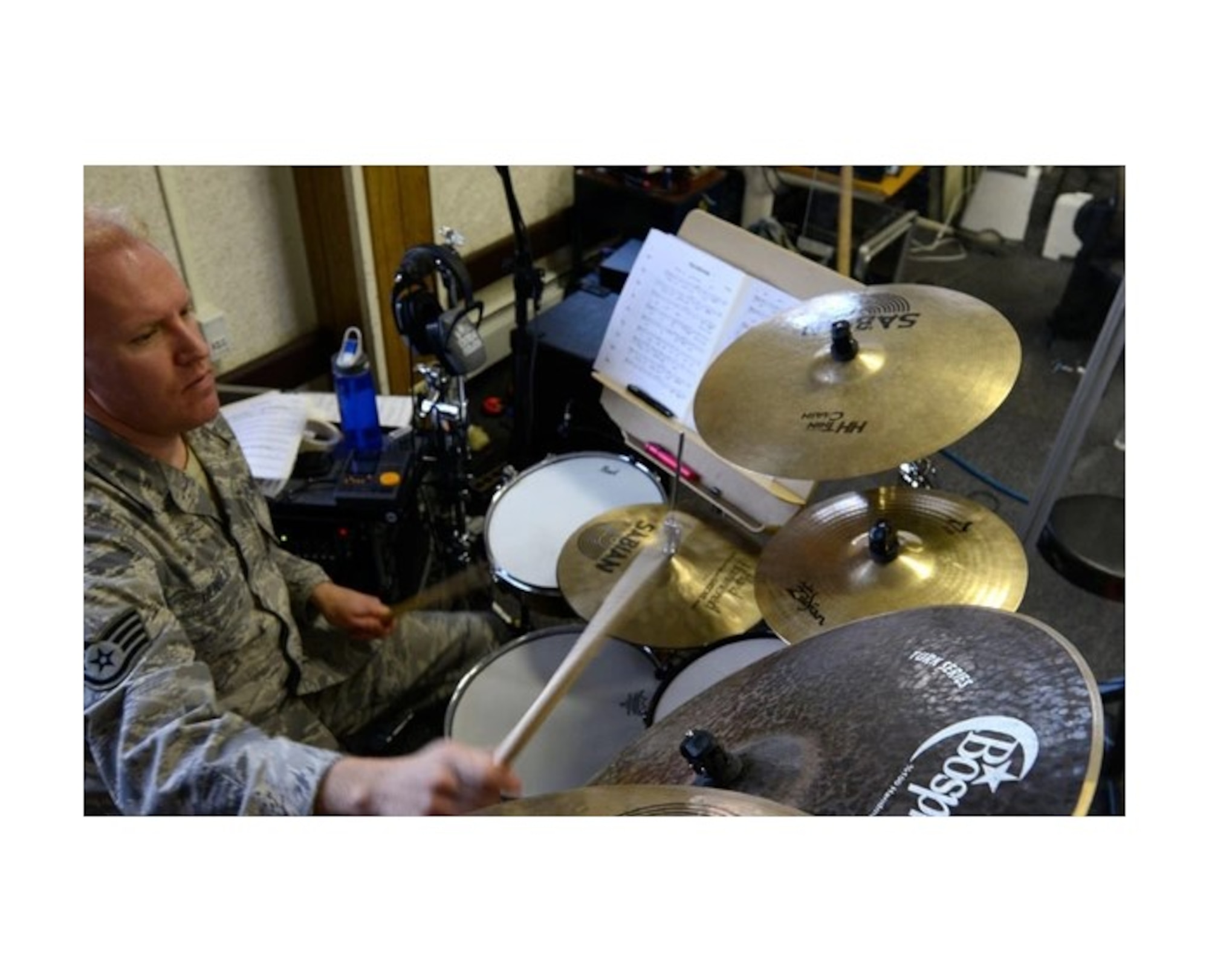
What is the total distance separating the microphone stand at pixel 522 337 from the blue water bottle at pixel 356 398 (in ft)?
1.24

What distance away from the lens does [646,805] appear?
2.30 feet

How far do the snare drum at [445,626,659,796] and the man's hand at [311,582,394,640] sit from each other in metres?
0.19

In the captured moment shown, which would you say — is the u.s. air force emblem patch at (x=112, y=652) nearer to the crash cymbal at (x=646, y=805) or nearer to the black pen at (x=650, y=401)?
the crash cymbal at (x=646, y=805)

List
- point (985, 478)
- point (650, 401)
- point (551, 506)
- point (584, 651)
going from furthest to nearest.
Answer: point (985, 478)
point (650, 401)
point (551, 506)
point (584, 651)

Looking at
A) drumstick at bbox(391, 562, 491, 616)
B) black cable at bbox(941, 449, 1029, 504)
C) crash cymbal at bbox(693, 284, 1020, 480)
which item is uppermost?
crash cymbal at bbox(693, 284, 1020, 480)

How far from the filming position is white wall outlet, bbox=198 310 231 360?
2.04 m

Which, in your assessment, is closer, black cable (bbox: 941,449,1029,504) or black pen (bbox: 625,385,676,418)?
black pen (bbox: 625,385,676,418)

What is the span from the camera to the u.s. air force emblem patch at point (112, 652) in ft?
2.85

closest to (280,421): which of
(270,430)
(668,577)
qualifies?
(270,430)

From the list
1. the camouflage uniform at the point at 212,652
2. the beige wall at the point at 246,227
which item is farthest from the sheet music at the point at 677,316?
the beige wall at the point at 246,227

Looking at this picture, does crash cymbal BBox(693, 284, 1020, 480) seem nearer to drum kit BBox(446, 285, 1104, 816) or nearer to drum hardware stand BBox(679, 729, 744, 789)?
drum kit BBox(446, 285, 1104, 816)

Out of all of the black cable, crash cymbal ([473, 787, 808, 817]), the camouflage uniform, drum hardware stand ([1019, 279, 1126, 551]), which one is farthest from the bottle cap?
the black cable

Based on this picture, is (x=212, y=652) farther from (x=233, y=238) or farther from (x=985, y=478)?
(x=985, y=478)

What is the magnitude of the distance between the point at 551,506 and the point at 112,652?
0.81 metres
